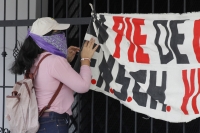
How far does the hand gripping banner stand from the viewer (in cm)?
325

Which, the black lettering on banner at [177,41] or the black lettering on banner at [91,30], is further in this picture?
the black lettering on banner at [91,30]

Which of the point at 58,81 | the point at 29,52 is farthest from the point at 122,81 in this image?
the point at 29,52

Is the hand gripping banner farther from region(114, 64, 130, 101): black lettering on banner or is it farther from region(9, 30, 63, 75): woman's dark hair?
region(9, 30, 63, 75): woman's dark hair

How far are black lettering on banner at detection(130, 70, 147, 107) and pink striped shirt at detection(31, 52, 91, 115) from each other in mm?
440

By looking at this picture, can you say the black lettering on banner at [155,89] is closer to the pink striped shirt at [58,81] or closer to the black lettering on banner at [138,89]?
the black lettering on banner at [138,89]

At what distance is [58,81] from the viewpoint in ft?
10.5

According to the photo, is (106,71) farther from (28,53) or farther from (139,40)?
(28,53)

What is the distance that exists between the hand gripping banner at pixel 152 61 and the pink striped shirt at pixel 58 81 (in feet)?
1.35

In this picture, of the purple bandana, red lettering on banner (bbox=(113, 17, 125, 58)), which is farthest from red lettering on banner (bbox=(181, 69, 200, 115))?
the purple bandana

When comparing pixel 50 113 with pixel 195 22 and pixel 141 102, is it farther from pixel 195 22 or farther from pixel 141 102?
pixel 195 22

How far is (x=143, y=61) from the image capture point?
11.1 feet

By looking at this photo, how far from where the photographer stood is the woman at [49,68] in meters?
3.14

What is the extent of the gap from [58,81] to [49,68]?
0.42ft

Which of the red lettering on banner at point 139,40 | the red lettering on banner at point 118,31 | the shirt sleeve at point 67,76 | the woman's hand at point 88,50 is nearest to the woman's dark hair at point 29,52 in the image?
the shirt sleeve at point 67,76
